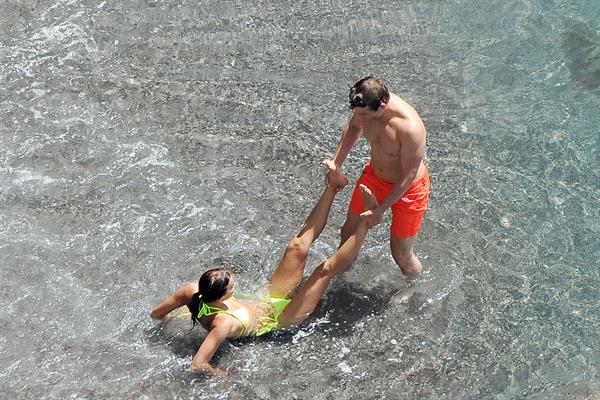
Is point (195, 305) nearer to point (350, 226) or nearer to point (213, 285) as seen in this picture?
point (213, 285)

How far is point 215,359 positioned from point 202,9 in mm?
4717

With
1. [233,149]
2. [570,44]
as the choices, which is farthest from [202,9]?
[570,44]

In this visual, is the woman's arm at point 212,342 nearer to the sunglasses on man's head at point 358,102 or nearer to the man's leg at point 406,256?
the man's leg at point 406,256

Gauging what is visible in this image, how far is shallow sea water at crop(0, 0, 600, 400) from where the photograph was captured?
→ 17.3 ft

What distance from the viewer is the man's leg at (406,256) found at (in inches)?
214

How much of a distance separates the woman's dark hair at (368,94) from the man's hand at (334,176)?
0.63 meters

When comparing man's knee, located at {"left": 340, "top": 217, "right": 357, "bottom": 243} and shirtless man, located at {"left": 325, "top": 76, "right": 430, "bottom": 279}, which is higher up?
shirtless man, located at {"left": 325, "top": 76, "right": 430, "bottom": 279}

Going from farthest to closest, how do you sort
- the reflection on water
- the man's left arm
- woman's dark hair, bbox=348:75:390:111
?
the reflection on water < the man's left arm < woman's dark hair, bbox=348:75:390:111

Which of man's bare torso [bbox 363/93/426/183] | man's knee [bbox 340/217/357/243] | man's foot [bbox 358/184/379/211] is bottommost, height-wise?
man's knee [bbox 340/217/357/243]

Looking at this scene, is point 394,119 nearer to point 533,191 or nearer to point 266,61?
point 533,191

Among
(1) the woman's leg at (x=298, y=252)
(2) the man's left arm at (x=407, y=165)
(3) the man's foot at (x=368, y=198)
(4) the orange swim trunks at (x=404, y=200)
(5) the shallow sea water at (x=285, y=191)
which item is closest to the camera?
(2) the man's left arm at (x=407, y=165)

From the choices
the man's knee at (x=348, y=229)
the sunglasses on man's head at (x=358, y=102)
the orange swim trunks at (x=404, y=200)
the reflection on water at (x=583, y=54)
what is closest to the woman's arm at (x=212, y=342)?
the man's knee at (x=348, y=229)

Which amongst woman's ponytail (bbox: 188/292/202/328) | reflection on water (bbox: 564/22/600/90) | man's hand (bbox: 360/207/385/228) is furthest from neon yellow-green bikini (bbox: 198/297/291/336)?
reflection on water (bbox: 564/22/600/90)

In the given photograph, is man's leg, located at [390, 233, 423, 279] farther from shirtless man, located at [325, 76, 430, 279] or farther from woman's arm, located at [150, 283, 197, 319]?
woman's arm, located at [150, 283, 197, 319]
